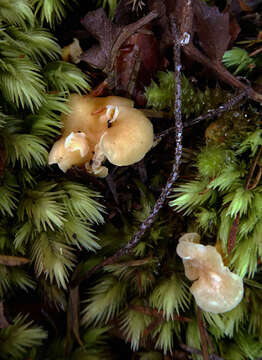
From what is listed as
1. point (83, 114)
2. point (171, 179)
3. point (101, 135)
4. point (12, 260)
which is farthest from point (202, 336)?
point (83, 114)

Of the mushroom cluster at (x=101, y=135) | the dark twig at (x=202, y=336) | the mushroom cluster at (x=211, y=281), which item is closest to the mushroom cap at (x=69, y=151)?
the mushroom cluster at (x=101, y=135)

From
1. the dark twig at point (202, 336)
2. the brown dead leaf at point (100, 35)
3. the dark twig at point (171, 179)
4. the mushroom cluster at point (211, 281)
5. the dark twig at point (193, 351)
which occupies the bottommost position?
the dark twig at point (193, 351)

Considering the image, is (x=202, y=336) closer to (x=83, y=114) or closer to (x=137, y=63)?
(x=83, y=114)

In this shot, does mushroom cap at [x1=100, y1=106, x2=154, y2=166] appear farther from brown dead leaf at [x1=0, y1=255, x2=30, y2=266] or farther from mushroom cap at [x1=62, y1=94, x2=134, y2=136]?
brown dead leaf at [x1=0, y1=255, x2=30, y2=266]

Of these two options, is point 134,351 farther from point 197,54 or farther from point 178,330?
point 197,54

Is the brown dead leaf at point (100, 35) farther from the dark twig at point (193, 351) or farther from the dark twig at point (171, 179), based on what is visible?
the dark twig at point (193, 351)

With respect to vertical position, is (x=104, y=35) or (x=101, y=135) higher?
(x=104, y=35)
